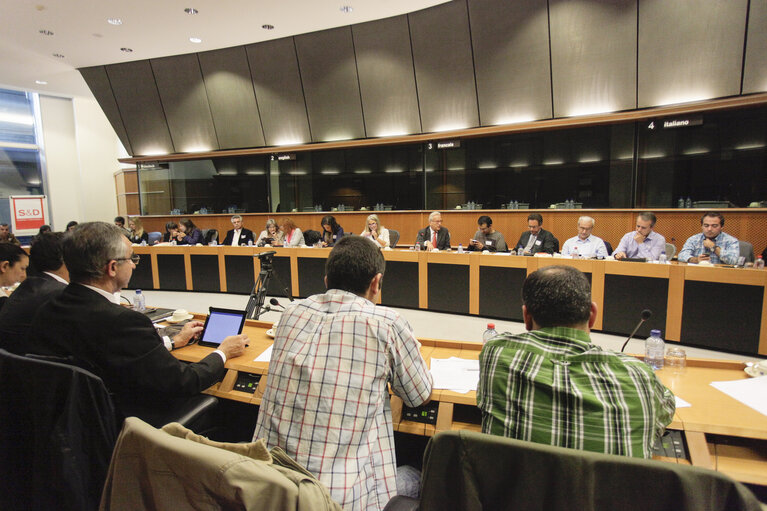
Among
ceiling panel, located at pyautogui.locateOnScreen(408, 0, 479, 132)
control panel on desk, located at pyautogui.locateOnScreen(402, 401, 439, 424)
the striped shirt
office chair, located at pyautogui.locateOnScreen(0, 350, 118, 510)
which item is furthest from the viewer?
ceiling panel, located at pyautogui.locateOnScreen(408, 0, 479, 132)

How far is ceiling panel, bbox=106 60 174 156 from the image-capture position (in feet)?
27.6

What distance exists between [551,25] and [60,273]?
6626 mm

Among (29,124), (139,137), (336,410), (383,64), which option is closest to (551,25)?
(383,64)

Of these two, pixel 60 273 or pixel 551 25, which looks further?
pixel 551 25

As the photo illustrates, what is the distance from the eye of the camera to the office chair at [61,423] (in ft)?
4.11

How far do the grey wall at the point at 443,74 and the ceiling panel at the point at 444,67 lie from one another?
2 centimetres

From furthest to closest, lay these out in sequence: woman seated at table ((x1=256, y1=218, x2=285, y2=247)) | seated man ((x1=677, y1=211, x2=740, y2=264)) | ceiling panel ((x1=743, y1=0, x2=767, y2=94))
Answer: woman seated at table ((x1=256, y1=218, x2=285, y2=247)) < ceiling panel ((x1=743, y1=0, x2=767, y2=94)) < seated man ((x1=677, y1=211, x2=740, y2=264))

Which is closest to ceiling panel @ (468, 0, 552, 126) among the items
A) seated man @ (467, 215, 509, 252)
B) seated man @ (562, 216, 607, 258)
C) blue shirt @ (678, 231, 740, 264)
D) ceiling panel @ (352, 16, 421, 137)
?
ceiling panel @ (352, 16, 421, 137)

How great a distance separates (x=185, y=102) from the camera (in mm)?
8547

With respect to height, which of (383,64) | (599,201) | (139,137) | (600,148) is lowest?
(599,201)

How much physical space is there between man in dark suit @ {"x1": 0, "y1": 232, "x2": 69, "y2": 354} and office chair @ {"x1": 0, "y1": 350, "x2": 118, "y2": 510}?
0.63 meters

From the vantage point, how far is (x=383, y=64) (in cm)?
714

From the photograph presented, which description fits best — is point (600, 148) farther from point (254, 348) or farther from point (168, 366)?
point (168, 366)

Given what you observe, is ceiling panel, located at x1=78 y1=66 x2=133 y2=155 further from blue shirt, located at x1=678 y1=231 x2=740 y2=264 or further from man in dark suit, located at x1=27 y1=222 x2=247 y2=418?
blue shirt, located at x1=678 y1=231 x2=740 y2=264
